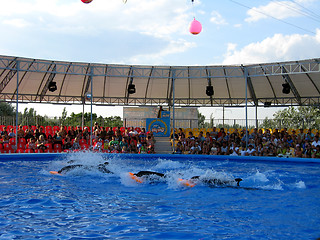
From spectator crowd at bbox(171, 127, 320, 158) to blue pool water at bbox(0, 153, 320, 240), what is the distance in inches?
192

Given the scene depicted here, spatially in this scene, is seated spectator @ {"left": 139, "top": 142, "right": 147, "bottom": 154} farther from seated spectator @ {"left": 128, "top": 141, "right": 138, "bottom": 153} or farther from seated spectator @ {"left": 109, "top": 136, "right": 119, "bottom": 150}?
seated spectator @ {"left": 109, "top": 136, "right": 119, "bottom": 150}

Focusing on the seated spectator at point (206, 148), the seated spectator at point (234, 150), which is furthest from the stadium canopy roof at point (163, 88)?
the seated spectator at point (234, 150)

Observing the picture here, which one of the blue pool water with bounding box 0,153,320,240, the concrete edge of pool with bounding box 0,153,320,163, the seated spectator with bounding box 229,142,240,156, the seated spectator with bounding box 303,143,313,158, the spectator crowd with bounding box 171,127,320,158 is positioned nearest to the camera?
the blue pool water with bounding box 0,153,320,240

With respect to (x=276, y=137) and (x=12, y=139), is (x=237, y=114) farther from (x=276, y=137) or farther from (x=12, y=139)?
(x=12, y=139)

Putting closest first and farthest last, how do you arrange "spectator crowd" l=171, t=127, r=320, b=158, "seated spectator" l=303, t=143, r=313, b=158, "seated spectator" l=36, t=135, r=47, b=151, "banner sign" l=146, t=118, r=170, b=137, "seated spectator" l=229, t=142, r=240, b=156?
"seated spectator" l=303, t=143, r=313, b=158, "spectator crowd" l=171, t=127, r=320, b=158, "seated spectator" l=229, t=142, r=240, b=156, "seated spectator" l=36, t=135, r=47, b=151, "banner sign" l=146, t=118, r=170, b=137

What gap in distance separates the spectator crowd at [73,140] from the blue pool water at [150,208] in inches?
250

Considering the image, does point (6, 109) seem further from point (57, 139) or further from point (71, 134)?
point (57, 139)

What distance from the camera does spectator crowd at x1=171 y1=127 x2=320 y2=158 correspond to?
1296 cm

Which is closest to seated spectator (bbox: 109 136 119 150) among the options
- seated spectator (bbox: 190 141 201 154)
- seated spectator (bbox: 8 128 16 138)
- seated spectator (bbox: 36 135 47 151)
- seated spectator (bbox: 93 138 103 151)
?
seated spectator (bbox: 93 138 103 151)

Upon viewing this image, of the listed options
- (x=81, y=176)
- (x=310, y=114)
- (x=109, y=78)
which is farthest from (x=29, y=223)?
(x=310, y=114)

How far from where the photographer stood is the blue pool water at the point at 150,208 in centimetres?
372

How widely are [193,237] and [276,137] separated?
12418 millimetres

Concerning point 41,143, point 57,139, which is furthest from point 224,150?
point 41,143

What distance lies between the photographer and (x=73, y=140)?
50.4ft
